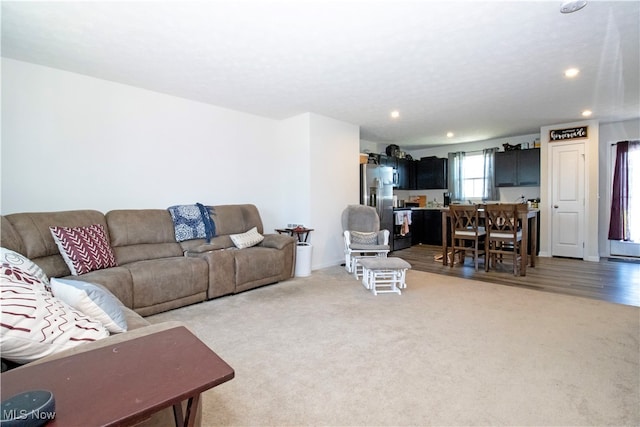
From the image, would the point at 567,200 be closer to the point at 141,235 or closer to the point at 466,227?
the point at 466,227

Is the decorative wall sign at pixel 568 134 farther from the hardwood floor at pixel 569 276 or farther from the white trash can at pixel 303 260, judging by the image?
the white trash can at pixel 303 260

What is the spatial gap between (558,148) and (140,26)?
6428mm

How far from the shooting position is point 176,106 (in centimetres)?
390

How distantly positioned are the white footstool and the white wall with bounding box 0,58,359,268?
130cm

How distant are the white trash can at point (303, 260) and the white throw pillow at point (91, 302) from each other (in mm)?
2884

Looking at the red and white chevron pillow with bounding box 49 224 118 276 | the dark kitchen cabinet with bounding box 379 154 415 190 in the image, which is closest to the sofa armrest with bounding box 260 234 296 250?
the red and white chevron pillow with bounding box 49 224 118 276

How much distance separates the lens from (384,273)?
3.67 m

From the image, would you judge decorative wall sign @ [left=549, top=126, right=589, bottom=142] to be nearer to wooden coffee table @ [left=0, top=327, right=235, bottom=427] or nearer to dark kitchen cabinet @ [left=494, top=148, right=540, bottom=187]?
dark kitchen cabinet @ [left=494, top=148, right=540, bottom=187]

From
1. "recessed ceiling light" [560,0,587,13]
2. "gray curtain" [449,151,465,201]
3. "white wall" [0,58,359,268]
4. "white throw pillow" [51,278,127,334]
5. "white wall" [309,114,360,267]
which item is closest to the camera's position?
"white throw pillow" [51,278,127,334]

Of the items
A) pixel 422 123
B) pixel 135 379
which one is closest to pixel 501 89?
pixel 422 123

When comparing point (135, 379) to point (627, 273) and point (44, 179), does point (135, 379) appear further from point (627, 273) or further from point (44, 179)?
point (627, 273)

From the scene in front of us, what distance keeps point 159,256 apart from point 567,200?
6.51 metres

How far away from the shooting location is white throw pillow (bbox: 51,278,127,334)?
4.66ft

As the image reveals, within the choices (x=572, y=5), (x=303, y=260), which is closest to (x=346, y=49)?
(x=572, y=5)
